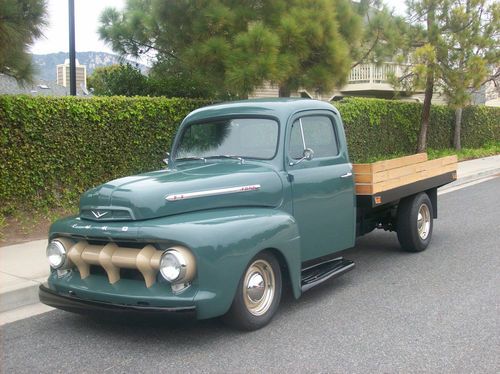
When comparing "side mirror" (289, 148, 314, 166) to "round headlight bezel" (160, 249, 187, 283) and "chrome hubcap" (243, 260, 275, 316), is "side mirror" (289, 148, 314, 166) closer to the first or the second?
"chrome hubcap" (243, 260, 275, 316)

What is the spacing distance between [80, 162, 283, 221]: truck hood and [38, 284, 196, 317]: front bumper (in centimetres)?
64

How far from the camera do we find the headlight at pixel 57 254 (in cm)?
470

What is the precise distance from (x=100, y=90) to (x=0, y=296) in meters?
7.79

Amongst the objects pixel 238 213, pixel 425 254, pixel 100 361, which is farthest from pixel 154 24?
pixel 100 361

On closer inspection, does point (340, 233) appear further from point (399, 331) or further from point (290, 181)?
point (399, 331)

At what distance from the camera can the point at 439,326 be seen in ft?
15.4

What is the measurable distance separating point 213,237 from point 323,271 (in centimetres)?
167

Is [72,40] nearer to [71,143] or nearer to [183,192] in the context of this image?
[71,143]

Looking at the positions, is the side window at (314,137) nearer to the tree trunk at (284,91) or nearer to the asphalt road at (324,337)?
the asphalt road at (324,337)

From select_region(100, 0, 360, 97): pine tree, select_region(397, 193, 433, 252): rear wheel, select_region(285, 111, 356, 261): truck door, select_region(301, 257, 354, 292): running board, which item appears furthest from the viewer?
select_region(100, 0, 360, 97): pine tree

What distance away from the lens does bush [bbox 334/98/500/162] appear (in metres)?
16.6

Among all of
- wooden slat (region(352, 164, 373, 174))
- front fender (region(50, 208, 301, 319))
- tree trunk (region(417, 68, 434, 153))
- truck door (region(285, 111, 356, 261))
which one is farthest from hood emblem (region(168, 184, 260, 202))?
tree trunk (region(417, 68, 434, 153))

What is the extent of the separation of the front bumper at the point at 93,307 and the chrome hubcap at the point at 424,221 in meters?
4.23

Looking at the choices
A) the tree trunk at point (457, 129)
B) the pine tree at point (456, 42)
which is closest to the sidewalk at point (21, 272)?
the pine tree at point (456, 42)
